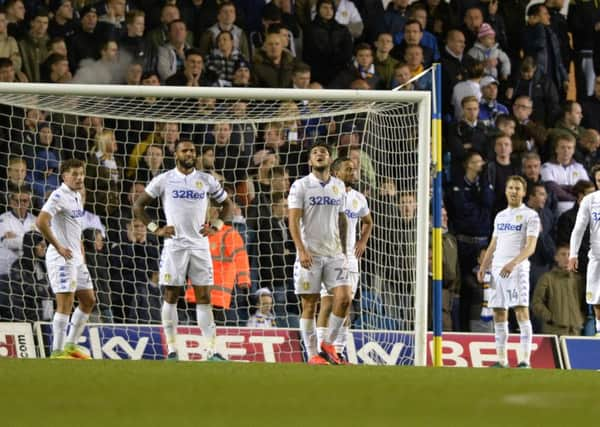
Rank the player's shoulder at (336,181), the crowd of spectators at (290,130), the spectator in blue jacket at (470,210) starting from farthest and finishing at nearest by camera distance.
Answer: the spectator in blue jacket at (470,210) < the crowd of spectators at (290,130) < the player's shoulder at (336,181)

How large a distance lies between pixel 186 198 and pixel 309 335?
3.99 ft

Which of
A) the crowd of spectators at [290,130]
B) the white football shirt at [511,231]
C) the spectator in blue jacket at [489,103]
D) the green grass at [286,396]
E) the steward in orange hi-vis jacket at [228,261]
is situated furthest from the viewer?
the spectator in blue jacket at [489,103]

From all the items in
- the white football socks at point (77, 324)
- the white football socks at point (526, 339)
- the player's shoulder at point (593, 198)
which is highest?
the player's shoulder at point (593, 198)

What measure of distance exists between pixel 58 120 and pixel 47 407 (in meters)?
6.09

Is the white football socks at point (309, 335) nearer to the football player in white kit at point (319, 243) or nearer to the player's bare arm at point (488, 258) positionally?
the football player in white kit at point (319, 243)

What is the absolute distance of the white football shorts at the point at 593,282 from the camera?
9.27m

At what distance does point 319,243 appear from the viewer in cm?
809

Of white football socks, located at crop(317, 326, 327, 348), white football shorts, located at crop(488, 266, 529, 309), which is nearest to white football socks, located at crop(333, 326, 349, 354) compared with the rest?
white football socks, located at crop(317, 326, 327, 348)

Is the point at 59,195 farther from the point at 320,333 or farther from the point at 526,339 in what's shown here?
the point at 526,339

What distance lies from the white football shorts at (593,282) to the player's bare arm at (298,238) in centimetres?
255

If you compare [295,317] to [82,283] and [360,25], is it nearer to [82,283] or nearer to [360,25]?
[82,283]

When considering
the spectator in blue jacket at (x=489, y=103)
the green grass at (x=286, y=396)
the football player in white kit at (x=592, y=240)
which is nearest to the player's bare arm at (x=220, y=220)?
the football player in white kit at (x=592, y=240)

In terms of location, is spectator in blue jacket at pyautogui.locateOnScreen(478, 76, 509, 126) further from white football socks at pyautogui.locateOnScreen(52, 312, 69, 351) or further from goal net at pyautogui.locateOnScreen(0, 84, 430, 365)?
white football socks at pyautogui.locateOnScreen(52, 312, 69, 351)

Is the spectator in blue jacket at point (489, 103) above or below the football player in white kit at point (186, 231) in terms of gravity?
above
